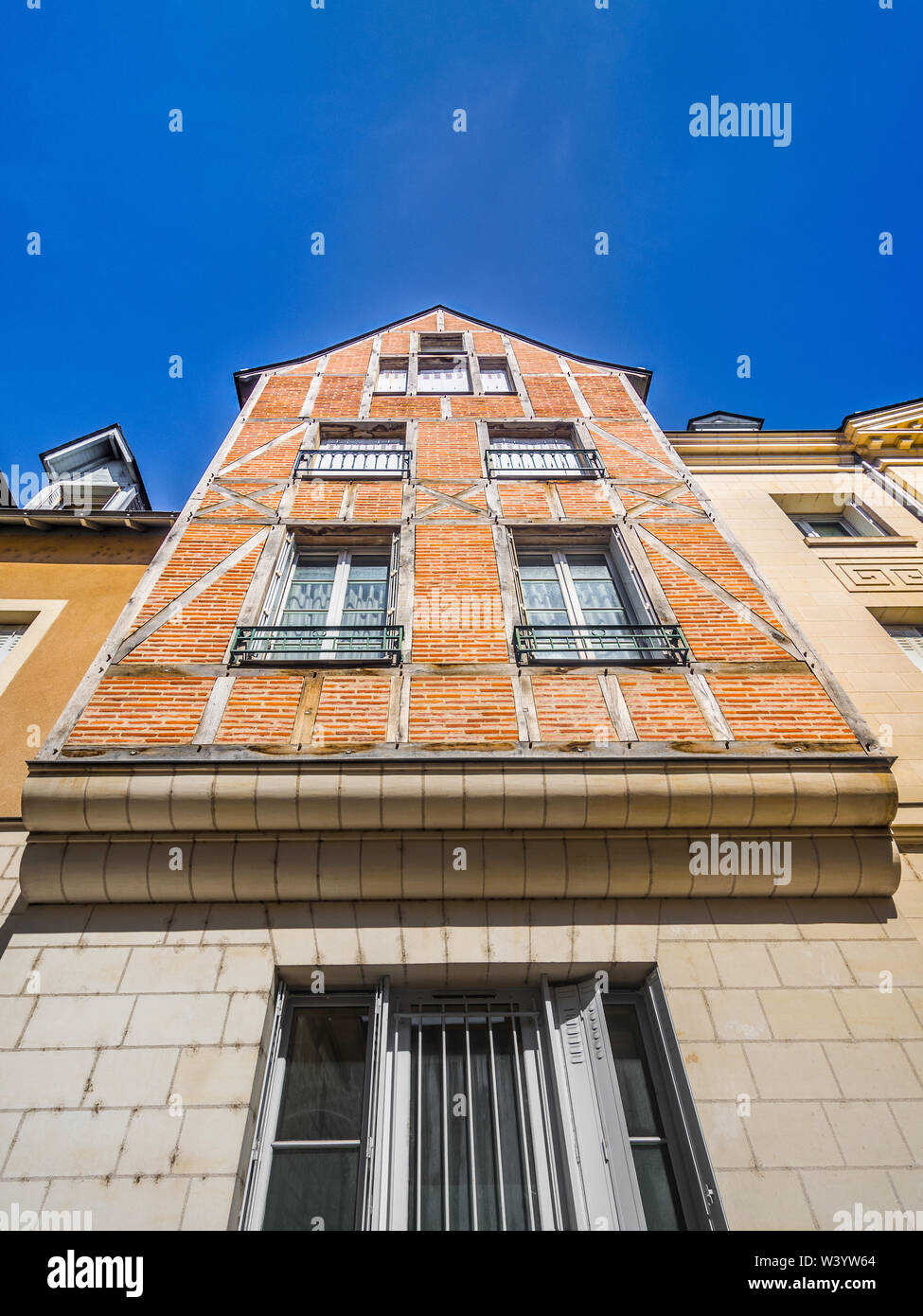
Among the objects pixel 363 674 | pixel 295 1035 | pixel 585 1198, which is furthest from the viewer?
pixel 363 674

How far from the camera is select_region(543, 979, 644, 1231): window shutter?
137 inches

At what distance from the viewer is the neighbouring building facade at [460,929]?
3545 millimetres

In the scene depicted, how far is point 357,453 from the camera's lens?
8.66m

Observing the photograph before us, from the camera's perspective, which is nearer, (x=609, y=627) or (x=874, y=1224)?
(x=874, y=1224)

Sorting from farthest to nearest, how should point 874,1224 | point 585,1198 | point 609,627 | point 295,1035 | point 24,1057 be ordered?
point 609,627 < point 295,1035 < point 24,1057 < point 585,1198 < point 874,1224

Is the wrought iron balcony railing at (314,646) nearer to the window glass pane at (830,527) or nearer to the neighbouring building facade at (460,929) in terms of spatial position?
the neighbouring building facade at (460,929)

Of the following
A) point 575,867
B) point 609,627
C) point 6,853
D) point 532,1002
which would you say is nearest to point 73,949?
point 6,853

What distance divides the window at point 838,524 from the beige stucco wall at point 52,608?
8835 millimetres

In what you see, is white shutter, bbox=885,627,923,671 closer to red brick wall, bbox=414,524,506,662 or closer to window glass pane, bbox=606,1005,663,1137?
red brick wall, bbox=414,524,506,662

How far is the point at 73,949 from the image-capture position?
13.9 ft

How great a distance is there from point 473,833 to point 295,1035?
5.36 feet

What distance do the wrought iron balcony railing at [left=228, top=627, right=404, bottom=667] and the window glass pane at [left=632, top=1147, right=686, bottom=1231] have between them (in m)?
3.60

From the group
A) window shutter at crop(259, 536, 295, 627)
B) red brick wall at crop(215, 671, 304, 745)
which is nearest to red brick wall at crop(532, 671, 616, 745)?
red brick wall at crop(215, 671, 304, 745)
